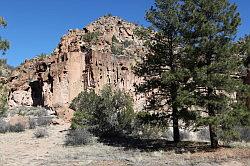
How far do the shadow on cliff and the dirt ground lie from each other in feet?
2.31

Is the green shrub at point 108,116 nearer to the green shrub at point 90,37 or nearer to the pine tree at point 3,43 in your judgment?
the pine tree at point 3,43

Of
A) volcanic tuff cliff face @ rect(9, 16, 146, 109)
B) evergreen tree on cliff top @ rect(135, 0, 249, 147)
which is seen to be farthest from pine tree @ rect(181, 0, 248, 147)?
volcanic tuff cliff face @ rect(9, 16, 146, 109)

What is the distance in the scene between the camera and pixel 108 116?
29547mm

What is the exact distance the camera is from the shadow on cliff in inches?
930

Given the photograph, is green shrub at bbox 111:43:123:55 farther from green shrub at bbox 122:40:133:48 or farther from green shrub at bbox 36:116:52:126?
green shrub at bbox 36:116:52:126

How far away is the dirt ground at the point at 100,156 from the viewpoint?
19812 millimetres

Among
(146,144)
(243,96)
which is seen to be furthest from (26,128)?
(243,96)

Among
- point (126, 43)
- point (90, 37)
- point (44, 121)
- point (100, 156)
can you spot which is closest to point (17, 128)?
point (44, 121)

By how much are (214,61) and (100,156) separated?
25.7 ft

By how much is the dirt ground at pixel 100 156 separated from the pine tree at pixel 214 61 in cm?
173

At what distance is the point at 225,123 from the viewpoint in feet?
73.1

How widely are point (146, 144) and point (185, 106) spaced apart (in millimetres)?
3997

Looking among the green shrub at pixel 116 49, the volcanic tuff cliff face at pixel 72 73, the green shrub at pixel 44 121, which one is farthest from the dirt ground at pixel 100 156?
the green shrub at pixel 116 49

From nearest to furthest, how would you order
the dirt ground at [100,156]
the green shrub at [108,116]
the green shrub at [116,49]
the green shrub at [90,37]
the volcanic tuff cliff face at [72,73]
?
the dirt ground at [100,156], the green shrub at [108,116], the volcanic tuff cliff face at [72,73], the green shrub at [116,49], the green shrub at [90,37]
